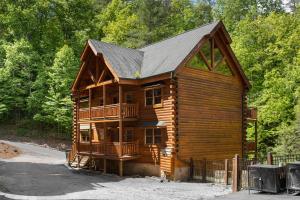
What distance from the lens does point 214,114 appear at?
27016 millimetres

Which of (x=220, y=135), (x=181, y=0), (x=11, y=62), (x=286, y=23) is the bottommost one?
(x=220, y=135)

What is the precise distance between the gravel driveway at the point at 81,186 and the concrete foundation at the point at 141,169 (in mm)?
1087

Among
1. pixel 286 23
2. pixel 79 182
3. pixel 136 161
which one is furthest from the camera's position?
pixel 286 23

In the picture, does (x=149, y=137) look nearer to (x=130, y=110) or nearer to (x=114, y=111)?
(x=130, y=110)

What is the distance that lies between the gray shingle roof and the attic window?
89 cm

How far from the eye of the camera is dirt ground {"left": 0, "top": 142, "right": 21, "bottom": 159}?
3606 centimetres

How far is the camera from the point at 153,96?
26.3 m

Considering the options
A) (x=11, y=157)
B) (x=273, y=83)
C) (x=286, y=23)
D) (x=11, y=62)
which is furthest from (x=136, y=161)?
(x=11, y=62)

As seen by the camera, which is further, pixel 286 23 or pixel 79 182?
pixel 286 23

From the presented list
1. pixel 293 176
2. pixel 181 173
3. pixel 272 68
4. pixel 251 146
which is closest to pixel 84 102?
pixel 181 173

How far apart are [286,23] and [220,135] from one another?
69.5 feet

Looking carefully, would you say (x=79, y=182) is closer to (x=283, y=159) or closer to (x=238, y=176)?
(x=238, y=176)

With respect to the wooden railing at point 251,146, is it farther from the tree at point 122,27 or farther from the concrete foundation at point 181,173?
the tree at point 122,27

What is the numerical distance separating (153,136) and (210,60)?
23.0ft
